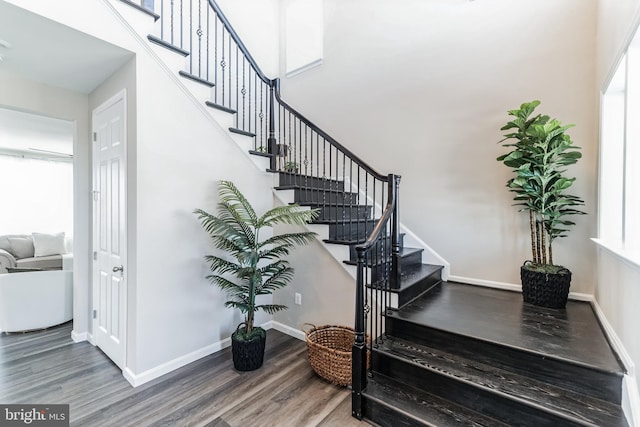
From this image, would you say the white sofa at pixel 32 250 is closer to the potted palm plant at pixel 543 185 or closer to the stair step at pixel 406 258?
the stair step at pixel 406 258

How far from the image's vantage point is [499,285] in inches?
119

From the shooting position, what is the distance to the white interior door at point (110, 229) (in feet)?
8.23

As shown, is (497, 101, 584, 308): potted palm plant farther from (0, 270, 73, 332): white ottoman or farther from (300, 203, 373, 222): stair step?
(0, 270, 73, 332): white ottoman

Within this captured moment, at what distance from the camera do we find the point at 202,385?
2.33 metres

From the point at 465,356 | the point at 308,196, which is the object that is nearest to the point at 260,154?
the point at 308,196

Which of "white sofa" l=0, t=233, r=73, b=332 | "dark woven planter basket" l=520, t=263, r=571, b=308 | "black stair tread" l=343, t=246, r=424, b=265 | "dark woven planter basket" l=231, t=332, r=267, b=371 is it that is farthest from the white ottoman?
"dark woven planter basket" l=520, t=263, r=571, b=308

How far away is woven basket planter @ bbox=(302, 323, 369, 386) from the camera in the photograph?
2.29m

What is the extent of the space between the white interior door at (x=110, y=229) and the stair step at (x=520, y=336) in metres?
2.42

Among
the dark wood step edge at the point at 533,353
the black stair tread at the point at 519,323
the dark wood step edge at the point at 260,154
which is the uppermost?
the dark wood step edge at the point at 260,154

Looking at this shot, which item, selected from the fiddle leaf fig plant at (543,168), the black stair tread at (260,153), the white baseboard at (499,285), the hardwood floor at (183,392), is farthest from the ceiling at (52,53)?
the white baseboard at (499,285)

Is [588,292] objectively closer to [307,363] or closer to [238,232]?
[307,363]

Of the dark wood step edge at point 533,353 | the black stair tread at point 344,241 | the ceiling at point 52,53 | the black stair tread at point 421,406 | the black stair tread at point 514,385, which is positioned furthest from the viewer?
the black stair tread at point 344,241

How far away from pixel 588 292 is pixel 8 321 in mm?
6054

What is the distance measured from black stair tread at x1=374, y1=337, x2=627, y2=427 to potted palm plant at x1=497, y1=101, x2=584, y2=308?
1036mm
